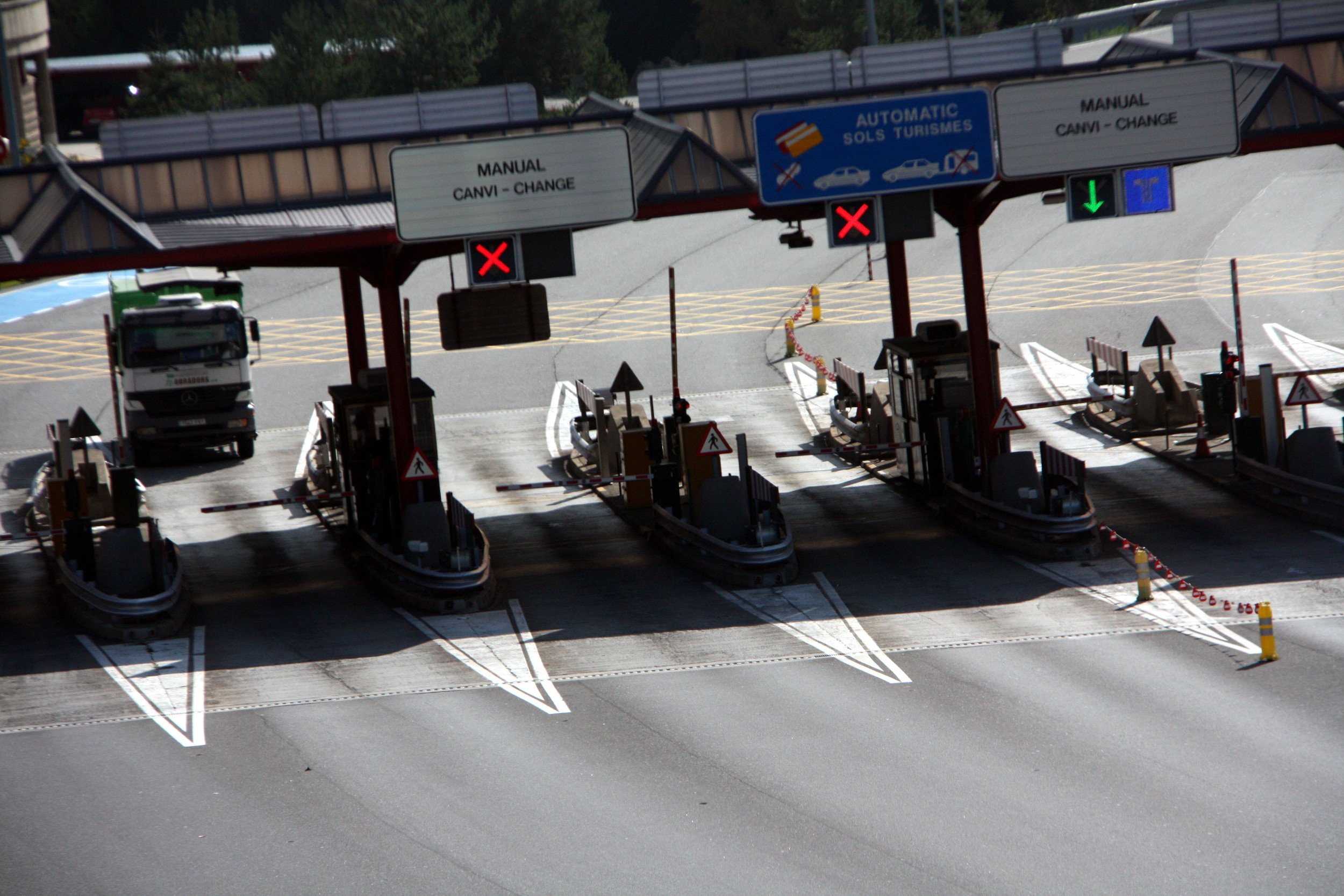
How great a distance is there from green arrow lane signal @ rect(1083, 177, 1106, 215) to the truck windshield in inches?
652

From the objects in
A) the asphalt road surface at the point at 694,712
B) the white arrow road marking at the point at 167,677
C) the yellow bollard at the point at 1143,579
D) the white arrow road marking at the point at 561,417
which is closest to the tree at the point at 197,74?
the white arrow road marking at the point at 561,417

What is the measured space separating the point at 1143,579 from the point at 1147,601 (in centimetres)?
24

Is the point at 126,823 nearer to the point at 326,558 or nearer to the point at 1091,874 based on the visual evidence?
the point at 1091,874

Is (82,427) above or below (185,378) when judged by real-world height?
below

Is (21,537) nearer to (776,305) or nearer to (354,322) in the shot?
(354,322)

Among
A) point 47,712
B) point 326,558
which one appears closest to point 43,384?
point 326,558

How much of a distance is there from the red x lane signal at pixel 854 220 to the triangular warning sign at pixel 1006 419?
9.89 feet

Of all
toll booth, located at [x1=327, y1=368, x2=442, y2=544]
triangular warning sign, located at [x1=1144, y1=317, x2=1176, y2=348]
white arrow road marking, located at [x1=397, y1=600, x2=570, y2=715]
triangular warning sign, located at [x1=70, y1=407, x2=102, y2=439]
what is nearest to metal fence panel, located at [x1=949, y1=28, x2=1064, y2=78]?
→ triangular warning sign, located at [x1=1144, y1=317, x2=1176, y2=348]

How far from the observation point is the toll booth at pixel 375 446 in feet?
70.2

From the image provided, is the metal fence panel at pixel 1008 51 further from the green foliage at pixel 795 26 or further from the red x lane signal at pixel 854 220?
the green foliage at pixel 795 26

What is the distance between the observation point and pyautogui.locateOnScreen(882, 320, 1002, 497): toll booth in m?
22.2

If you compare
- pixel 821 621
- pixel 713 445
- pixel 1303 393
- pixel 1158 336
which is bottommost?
pixel 821 621

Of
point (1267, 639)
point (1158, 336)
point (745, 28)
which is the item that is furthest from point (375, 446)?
point (745, 28)

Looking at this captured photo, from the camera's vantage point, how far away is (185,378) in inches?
1140
